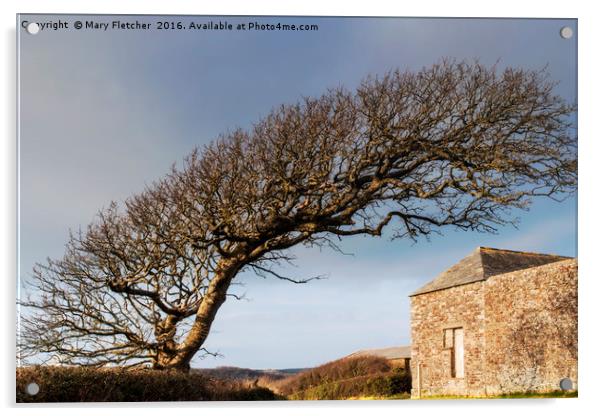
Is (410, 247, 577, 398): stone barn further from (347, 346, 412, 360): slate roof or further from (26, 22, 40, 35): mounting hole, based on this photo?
(26, 22, 40, 35): mounting hole

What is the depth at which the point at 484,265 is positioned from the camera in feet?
36.4

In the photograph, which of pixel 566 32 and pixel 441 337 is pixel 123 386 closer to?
pixel 441 337

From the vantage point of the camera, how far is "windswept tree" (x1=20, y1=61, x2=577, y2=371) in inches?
381

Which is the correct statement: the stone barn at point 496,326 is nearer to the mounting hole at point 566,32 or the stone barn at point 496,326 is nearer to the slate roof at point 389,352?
the slate roof at point 389,352

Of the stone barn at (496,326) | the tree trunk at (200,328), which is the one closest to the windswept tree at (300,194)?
the tree trunk at (200,328)

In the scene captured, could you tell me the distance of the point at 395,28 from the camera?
9.01m

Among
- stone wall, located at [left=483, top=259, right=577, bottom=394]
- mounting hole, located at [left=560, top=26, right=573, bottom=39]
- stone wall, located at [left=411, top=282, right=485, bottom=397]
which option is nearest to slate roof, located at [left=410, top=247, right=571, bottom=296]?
stone wall, located at [left=483, top=259, right=577, bottom=394]

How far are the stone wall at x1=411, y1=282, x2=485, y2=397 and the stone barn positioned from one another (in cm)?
1

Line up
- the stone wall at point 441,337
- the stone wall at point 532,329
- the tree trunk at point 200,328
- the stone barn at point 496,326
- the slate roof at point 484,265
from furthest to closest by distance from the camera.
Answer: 1. the stone wall at point 441,337
2. the slate roof at point 484,265
3. the tree trunk at point 200,328
4. the stone barn at point 496,326
5. the stone wall at point 532,329

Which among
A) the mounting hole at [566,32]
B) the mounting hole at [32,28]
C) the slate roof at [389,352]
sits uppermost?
the mounting hole at [566,32]

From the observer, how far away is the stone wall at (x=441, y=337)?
11305mm

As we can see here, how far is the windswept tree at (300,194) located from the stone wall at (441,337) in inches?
74.3
